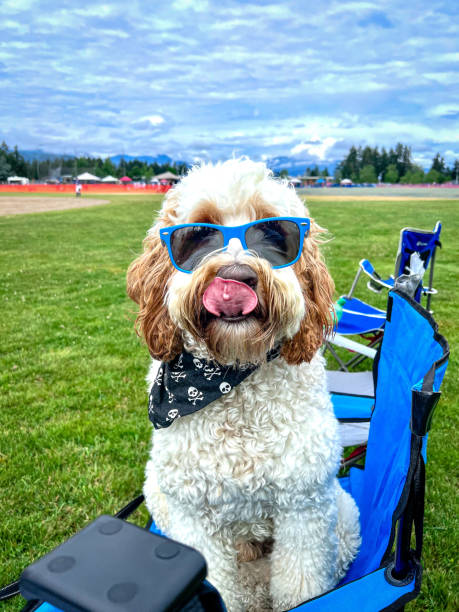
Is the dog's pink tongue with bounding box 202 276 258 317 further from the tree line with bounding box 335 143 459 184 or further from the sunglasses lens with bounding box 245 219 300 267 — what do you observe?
the tree line with bounding box 335 143 459 184

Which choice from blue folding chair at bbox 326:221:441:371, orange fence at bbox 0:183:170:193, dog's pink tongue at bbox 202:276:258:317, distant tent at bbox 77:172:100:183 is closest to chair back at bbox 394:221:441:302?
blue folding chair at bbox 326:221:441:371

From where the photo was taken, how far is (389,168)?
97.2 m

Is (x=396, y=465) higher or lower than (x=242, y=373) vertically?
lower

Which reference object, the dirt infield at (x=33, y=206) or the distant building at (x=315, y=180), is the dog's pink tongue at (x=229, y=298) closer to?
the dirt infield at (x=33, y=206)

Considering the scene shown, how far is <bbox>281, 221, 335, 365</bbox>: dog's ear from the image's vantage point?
1.92 m

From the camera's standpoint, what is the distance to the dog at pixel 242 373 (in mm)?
1812

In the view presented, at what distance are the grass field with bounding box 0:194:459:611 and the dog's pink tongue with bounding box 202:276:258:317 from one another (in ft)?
3.07

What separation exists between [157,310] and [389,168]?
104 m

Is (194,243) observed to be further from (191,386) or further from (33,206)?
(33,206)

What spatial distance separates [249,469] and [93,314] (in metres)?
5.62

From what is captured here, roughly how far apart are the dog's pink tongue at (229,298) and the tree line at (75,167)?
4121 inches

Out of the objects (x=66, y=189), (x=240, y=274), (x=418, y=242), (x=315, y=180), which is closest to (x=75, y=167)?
(x=66, y=189)

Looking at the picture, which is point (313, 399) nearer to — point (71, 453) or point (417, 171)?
point (71, 453)

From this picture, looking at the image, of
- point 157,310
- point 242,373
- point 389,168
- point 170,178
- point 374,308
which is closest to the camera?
point 242,373
